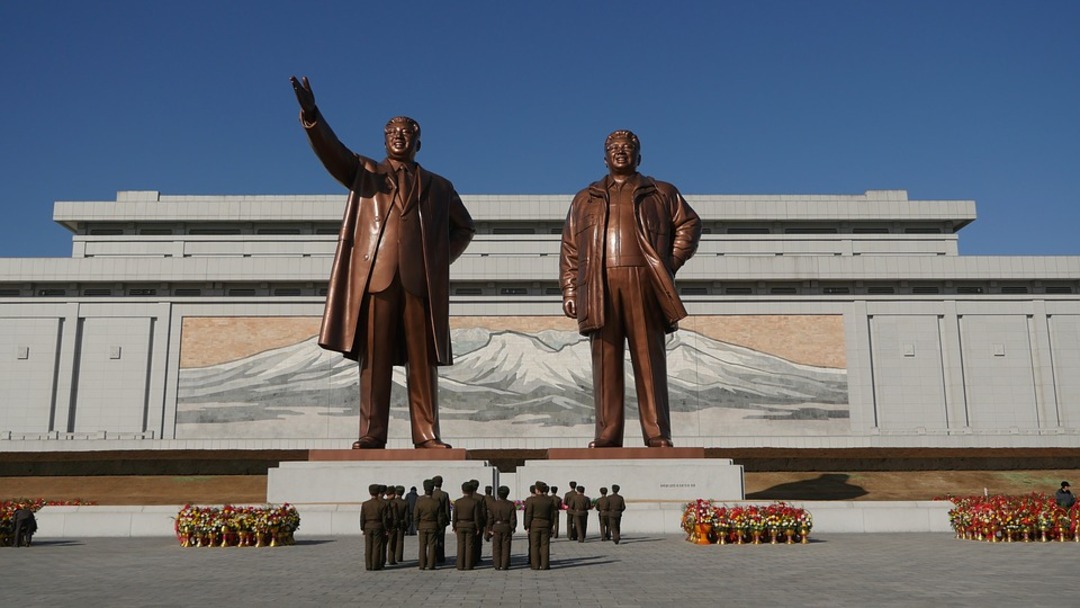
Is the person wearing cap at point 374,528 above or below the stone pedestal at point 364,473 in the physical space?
below

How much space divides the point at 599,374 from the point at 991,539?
5.39 meters

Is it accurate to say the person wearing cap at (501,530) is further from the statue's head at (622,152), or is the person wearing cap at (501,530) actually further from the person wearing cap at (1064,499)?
the person wearing cap at (1064,499)

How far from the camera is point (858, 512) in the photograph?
12.3 metres

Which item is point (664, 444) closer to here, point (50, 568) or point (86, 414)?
point (50, 568)

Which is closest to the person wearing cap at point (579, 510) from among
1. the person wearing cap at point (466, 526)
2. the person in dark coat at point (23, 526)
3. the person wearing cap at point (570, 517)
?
the person wearing cap at point (570, 517)

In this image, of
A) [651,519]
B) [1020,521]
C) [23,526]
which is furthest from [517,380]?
[1020,521]

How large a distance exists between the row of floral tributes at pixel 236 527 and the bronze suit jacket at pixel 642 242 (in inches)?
189

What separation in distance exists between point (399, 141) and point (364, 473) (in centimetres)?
447

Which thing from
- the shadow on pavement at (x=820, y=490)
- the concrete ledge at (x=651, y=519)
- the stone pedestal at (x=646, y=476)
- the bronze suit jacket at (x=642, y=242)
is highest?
the bronze suit jacket at (x=642, y=242)

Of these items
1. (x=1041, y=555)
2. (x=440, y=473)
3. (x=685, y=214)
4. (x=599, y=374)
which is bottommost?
A: (x=1041, y=555)

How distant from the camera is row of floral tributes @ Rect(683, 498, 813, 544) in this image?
1062 cm

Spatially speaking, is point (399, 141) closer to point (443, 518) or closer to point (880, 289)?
point (443, 518)

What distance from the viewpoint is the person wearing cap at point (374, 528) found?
806 cm

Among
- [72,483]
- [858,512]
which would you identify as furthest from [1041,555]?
[72,483]
